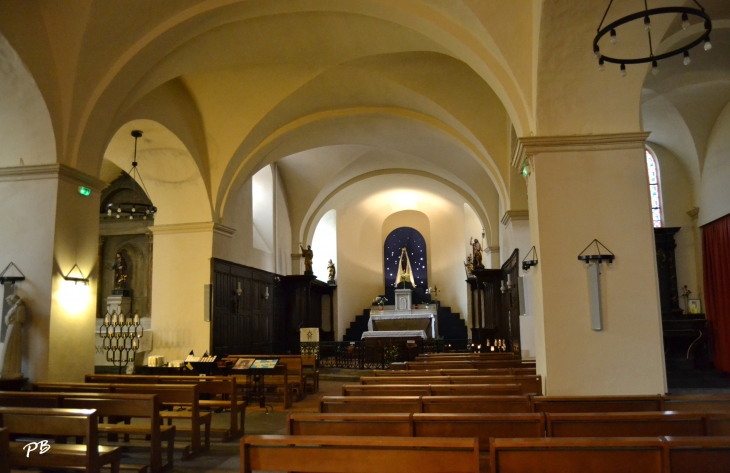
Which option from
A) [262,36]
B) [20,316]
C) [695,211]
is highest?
[262,36]

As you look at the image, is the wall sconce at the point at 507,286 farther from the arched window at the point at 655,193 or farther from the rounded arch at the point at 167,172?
Result: the rounded arch at the point at 167,172

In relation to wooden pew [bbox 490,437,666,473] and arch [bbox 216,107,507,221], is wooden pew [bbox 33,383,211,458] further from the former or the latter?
arch [bbox 216,107,507,221]

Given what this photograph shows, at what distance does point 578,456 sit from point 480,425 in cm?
106

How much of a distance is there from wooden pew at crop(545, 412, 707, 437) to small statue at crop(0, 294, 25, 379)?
680cm

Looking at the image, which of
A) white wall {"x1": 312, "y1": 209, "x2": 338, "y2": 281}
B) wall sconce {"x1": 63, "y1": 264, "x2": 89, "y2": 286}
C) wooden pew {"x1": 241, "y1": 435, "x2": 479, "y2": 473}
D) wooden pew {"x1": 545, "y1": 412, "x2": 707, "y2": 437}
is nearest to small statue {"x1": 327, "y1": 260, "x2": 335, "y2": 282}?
white wall {"x1": 312, "y1": 209, "x2": 338, "y2": 281}

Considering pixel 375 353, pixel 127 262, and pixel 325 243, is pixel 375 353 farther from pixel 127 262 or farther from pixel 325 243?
pixel 325 243

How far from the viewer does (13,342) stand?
7.12m

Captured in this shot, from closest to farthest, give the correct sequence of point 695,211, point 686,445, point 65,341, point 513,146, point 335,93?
point 686,445 < point 65,341 < point 513,146 < point 335,93 < point 695,211

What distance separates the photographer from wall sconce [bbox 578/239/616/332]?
666 centimetres

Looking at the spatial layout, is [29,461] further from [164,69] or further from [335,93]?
[335,93]

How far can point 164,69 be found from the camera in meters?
8.92

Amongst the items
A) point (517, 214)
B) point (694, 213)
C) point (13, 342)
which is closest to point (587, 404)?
point (13, 342)

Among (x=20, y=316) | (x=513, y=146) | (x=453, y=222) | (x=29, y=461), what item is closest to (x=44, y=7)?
(x=20, y=316)

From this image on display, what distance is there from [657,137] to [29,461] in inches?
516
